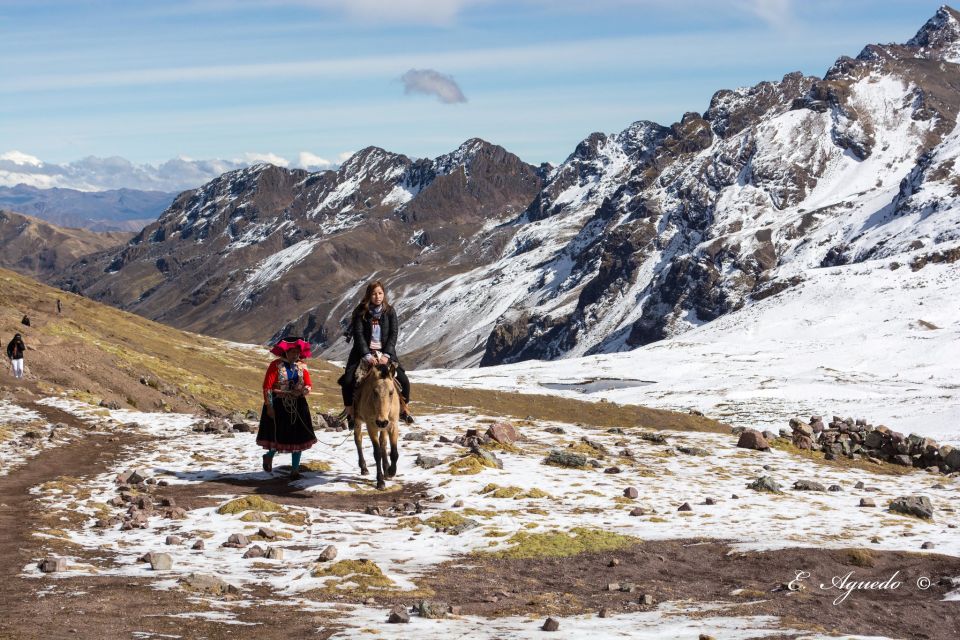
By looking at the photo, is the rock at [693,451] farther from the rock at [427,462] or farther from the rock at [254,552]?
the rock at [254,552]

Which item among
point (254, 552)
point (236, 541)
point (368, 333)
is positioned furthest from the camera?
point (368, 333)

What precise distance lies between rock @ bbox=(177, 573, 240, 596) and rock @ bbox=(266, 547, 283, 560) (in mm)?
1775

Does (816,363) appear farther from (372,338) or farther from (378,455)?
(372,338)

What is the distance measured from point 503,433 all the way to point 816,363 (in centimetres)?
9720

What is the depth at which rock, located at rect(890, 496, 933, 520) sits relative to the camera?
64.2 ft

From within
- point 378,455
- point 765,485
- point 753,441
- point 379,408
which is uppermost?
point 379,408

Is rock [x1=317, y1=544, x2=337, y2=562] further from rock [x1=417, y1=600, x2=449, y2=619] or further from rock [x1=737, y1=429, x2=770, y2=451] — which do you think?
rock [x1=737, y1=429, x2=770, y2=451]

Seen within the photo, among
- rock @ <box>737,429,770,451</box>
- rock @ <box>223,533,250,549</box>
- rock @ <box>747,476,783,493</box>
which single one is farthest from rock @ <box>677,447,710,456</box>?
rock @ <box>223,533,250,549</box>

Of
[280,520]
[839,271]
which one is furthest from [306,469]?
[839,271]

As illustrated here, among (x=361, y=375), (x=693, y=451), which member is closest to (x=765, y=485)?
(x=693, y=451)

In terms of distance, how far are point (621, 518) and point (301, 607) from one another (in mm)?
8670

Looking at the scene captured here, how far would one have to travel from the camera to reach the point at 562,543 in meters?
16.3

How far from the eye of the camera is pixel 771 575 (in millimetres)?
14297

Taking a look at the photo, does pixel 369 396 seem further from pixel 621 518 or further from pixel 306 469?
pixel 621 518
